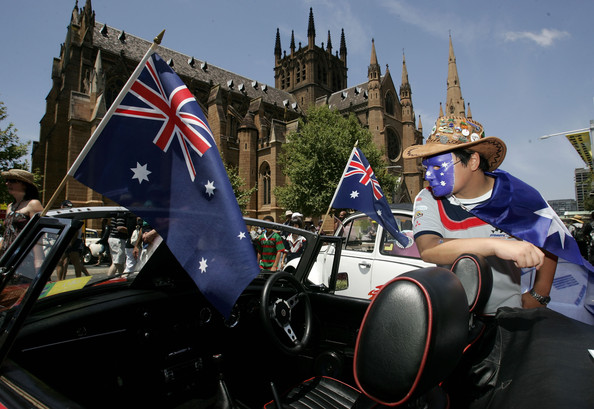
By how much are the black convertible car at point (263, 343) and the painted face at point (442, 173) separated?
2.15 feet

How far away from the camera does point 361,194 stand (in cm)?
500

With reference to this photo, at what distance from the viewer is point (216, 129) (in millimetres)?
33562

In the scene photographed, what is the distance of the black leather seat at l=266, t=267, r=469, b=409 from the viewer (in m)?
0.78

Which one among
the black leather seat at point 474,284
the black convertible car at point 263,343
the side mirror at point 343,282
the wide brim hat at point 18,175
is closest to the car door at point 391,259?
the side mirror at point 343,282

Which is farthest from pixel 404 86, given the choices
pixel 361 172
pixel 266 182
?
pixel 361 172

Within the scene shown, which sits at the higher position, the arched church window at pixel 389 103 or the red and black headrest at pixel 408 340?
the arched church window at pixel 389 103

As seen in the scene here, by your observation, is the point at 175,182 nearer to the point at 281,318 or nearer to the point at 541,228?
the point at 281,318

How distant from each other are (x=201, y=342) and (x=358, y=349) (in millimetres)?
1924

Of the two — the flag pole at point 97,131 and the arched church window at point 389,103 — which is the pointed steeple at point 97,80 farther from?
the arched church window at point 389,103

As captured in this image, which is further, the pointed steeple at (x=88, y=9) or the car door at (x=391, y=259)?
the pointed steeple at (x=88, y=9)

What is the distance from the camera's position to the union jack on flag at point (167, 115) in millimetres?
1877

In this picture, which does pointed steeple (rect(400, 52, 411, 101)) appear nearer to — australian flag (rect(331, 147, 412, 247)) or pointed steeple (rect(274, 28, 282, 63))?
pointed steeple (rect(274, 28, 282, 63))

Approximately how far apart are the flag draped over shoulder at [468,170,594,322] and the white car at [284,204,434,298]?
2866 mm

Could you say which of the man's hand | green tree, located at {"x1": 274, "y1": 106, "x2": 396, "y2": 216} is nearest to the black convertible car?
the man's hand
